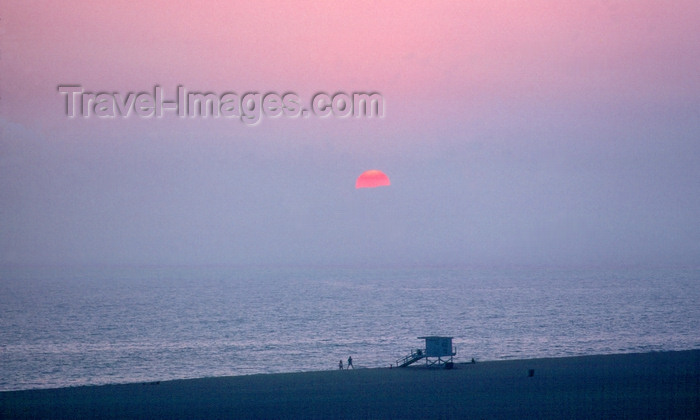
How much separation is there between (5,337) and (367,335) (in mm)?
38513

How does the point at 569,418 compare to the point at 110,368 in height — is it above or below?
above

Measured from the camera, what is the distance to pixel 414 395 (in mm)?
24828

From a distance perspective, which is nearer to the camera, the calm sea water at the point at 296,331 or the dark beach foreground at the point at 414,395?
the dark beach foreground at the point at 414,395

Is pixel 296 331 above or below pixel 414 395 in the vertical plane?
below

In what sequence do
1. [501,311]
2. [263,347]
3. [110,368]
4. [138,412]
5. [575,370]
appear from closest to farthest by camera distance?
[138,412] < [575,370] < [110,368] < [263,347] < [501,311]

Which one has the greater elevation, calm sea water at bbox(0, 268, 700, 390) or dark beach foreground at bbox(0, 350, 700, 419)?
dark beach foreground at bbox(0, 350, 700, 419)

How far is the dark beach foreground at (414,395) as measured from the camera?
21.6 m

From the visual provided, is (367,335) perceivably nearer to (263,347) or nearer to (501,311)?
(263,347)

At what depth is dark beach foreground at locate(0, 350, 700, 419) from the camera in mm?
21641

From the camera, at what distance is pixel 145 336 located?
70375mm

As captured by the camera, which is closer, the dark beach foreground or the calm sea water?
the dark beach foreground

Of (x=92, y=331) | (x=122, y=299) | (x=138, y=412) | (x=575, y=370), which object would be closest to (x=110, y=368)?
(x=92, y=331)

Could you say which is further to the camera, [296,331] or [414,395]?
[296,331]

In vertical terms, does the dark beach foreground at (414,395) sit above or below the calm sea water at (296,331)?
above
